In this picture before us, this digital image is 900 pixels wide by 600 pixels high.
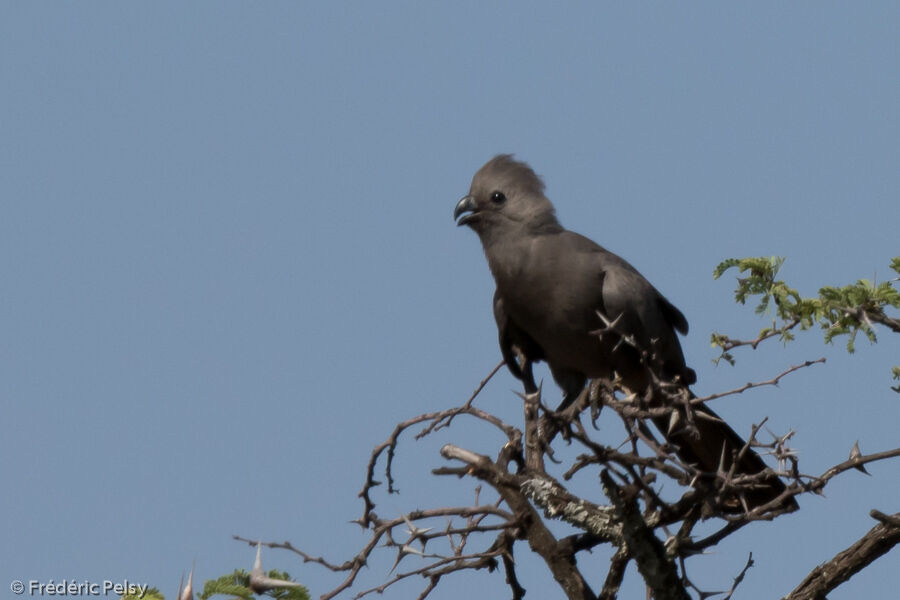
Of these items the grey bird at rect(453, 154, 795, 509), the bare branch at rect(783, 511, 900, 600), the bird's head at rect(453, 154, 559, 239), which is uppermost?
the bird's head at rect(453, 154, 559, 239)

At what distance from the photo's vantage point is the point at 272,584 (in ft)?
11.9

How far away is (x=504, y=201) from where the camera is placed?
23.0 ft

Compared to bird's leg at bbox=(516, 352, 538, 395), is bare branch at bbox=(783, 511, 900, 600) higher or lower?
lower

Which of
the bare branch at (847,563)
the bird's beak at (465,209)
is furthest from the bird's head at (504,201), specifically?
the bare branch at (847,563)

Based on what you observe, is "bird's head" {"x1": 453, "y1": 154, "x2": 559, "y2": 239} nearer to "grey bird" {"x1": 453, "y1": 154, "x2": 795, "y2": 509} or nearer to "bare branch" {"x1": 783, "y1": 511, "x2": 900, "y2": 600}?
"grey bird" {"x1": 453, "y1": 154, "x2": 795, "y2": 509}

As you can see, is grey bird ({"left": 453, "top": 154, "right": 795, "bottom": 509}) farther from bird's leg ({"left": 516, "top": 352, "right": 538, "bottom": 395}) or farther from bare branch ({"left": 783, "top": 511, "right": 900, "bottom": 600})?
bare branch ({"left": 783, "top": 511, "right": 900, "bottom": 600})

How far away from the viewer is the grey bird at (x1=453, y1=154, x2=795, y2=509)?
6.29m

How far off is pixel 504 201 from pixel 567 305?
0.92 m

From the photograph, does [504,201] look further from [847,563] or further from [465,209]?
[847,563]

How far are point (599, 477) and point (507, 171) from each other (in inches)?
121

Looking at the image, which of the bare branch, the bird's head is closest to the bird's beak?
the bird's head

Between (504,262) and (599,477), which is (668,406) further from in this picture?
(504,262)

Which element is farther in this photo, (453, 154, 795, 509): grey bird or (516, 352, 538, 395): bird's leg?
(516, 352, 538, 395): bird's leg

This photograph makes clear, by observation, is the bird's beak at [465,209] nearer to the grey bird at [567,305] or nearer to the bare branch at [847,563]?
the grey bird at [567,305]
